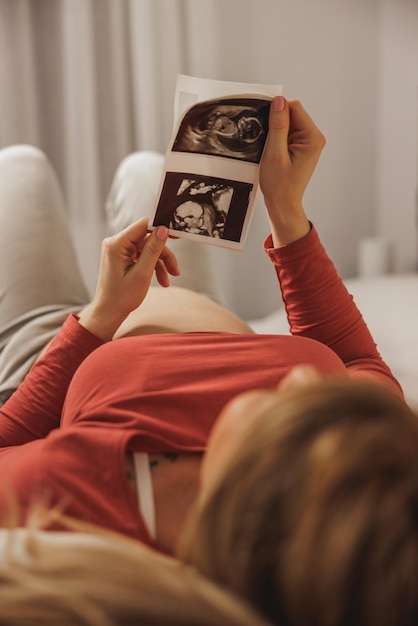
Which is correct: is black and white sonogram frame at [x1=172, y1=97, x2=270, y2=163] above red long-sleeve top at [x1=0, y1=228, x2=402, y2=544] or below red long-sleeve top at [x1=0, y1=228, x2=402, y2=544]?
above

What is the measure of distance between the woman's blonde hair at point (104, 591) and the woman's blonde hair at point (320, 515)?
0.08ft

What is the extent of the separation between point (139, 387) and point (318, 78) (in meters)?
1.86

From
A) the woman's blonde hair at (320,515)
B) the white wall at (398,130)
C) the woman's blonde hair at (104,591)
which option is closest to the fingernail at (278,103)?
the woman's blonde hair at (320,515)

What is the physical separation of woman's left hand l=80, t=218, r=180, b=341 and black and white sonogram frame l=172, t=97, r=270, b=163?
0.48ft

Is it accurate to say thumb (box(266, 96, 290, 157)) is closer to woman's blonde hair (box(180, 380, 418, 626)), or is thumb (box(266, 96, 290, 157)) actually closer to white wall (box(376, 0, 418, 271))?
woman's blonde hair (box(180, 380, 418, 626))

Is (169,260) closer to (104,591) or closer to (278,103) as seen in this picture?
(278,103)

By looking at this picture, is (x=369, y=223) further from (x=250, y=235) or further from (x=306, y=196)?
(x=250, y=235)

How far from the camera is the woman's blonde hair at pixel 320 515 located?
45 centimetres

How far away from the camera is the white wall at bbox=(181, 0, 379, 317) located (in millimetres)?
2334

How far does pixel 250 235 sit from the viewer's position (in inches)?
96.4

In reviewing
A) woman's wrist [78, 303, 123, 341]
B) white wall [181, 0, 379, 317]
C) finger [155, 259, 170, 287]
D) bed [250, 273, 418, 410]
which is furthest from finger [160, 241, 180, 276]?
white wall [181, 0, 379, 317]

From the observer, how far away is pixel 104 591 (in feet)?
1.45

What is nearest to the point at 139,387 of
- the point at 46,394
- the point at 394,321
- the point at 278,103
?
the point at 46,394

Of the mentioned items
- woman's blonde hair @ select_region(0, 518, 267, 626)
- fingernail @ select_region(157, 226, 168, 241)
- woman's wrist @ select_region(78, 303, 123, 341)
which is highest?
fingernail @ select_region(157, 226, 168, 241)
